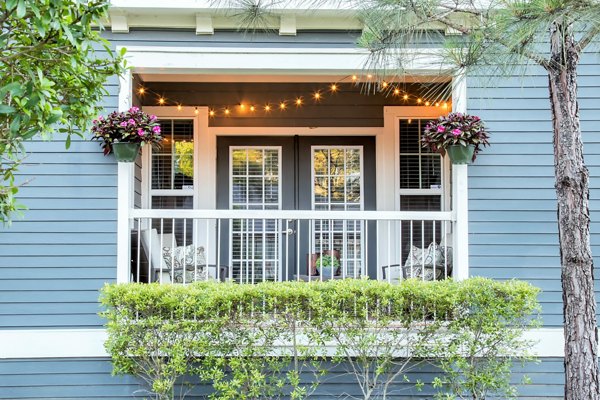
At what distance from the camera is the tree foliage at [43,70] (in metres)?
2.37

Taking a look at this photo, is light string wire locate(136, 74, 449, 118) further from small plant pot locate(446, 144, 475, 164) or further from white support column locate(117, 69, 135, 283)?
small plant pot locate(446, 144, 475, 164)

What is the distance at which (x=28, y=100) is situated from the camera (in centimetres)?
236

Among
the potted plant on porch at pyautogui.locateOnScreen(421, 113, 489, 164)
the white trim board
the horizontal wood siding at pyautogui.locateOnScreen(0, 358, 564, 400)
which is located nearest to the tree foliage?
the white trim board

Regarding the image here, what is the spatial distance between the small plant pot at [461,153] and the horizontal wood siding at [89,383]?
1681mm

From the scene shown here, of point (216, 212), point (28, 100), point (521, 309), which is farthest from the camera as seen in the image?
point (216, 212)

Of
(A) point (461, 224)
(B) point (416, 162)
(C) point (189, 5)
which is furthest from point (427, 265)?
(C) point (189, 5)

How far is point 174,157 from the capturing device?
611 centimetres

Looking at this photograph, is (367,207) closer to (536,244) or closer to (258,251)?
(258,251)

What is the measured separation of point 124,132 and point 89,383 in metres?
2.00

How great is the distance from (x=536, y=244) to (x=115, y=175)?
3455 mm

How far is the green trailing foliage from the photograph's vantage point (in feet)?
12.3

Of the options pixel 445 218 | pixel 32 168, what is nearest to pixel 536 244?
pixel 445 218

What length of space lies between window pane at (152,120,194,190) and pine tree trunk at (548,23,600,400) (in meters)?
4.08

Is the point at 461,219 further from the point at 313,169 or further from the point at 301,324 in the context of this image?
the point at 313,169
